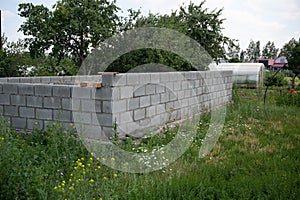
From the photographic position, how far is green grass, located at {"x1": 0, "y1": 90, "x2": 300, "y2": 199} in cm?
273

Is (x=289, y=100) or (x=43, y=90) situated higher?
(x=43, y=90)

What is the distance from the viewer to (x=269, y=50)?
54.5 meters

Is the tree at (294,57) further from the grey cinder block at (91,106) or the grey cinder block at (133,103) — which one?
the grey cinder block at (91,106)

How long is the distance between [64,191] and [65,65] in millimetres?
12765

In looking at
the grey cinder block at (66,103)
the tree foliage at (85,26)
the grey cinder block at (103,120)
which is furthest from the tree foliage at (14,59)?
the grey cinder block at (103,120)

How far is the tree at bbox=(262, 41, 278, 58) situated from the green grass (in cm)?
5165

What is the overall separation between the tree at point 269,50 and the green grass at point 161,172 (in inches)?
2033

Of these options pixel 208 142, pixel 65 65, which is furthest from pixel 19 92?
pixel 65 65

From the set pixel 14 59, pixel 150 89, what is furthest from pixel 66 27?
pixel 150 89

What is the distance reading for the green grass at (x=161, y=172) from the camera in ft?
8.96

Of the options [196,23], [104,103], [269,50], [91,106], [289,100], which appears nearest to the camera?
[104,103]

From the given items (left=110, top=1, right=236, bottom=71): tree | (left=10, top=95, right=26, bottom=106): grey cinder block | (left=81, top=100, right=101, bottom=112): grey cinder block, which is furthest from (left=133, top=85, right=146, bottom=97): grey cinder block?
(left=110, top=1, right=236, bottom=71): tree

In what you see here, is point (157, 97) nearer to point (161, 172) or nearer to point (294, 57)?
point (161, 172)

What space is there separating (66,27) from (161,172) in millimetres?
10672
